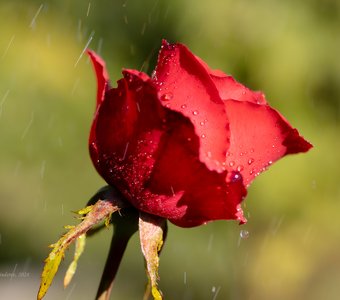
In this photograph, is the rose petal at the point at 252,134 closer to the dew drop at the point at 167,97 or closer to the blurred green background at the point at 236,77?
the dew drop at the point at 167,97

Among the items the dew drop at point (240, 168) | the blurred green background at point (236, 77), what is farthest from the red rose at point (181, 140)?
the blurred green background at point (236, 77)

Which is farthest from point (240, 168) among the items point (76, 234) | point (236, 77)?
point (236, 77)

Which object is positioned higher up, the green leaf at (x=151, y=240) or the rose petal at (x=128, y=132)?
the rose petal at (x=128, y=132)

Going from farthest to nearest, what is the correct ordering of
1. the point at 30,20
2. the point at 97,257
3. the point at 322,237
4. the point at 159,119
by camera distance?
the point at 30,20 → the point at 322,237 → the point at 97,257 → the point at 159,119

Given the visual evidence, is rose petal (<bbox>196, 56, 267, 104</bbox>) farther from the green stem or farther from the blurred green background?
the blurred green background

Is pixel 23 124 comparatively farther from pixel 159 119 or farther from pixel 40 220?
pixel 159 119

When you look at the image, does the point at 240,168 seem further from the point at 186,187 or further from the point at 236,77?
the point at 236,77

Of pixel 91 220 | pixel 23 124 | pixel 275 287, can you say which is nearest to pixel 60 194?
pixel 23 124
